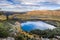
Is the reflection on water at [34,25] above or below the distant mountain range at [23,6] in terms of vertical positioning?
below

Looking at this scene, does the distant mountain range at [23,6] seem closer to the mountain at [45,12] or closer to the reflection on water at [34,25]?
the mountain at [45,12]

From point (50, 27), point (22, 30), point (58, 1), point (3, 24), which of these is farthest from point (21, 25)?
point (58, 1)

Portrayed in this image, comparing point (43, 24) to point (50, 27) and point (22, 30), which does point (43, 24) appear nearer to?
point (50, 27)

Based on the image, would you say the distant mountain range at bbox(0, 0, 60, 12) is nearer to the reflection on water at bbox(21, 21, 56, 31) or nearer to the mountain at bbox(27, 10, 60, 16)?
the mountain at bbox(27, 10, 60, 16)

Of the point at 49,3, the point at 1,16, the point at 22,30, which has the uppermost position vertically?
the point at 49,3

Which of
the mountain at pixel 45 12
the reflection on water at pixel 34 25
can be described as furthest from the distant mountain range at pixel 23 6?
the reflection on water at pixel 34 25

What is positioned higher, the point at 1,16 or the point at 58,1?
the point at 58,1

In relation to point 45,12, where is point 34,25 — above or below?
below

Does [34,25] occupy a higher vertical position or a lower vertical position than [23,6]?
lower
